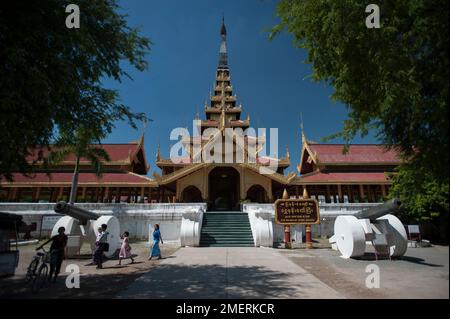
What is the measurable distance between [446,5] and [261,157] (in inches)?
1034

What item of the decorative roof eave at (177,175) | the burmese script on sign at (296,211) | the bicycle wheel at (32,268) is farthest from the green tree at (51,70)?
the decorative roof eave at (177,175)

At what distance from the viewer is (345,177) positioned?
23984mm

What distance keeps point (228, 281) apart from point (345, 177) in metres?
21.0

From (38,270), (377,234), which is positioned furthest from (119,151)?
(377,234)

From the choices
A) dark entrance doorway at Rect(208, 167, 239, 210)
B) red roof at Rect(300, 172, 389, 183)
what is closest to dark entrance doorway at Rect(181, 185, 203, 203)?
dark entrance doorway at Rect(208, 167, 239, 210)

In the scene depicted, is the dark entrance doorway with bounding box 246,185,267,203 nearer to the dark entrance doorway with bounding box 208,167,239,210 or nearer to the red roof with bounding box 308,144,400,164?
the dark entrance doorway with bounding box 208,167,239,210

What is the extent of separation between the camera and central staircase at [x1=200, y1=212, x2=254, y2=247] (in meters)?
13.9

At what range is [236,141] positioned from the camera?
2486 cm

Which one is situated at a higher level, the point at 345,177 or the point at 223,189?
the point at 345,177

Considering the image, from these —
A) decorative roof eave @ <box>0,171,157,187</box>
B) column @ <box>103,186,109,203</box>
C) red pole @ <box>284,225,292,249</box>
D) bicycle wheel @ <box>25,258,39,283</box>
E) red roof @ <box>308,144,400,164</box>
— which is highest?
red roof @ <box>308,144,400,164</box>

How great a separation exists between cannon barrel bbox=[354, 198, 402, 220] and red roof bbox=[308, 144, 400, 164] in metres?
15.8

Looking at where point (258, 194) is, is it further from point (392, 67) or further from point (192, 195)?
point (392, 67)
